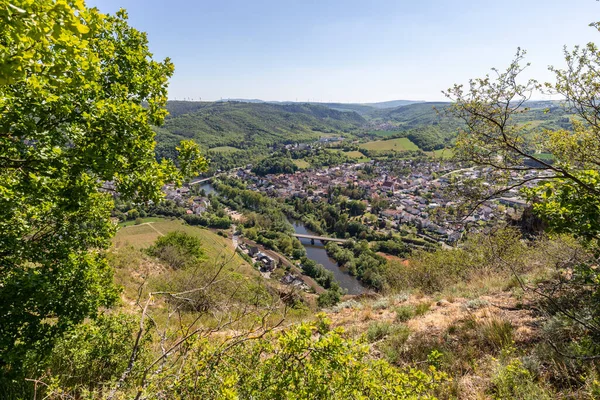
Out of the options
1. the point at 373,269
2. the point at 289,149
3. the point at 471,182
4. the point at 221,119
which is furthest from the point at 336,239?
the point at 221,119

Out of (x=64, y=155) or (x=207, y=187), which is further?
(x=207, y=187)

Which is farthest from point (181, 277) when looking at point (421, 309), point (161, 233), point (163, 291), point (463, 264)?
point (161, 233)

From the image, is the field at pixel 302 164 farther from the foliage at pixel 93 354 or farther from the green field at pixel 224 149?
the foliage at pixel 93 354

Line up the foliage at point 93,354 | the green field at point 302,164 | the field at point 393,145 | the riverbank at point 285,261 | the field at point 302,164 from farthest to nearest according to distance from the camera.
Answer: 1. the field at point 393,145
2. the field at point 302,164
3. the green field at point 302,164
4. the riverbank at point 285,261
5. the foliage at point 93,354

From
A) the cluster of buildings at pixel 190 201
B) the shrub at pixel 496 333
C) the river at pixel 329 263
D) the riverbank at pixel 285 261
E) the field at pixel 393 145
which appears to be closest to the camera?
the shrub at pixel 496 333

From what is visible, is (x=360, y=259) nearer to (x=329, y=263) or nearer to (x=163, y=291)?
(x=329, y=263)

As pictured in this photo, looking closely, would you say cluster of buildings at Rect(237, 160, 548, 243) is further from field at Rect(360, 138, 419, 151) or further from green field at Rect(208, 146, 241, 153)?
green field at Rect(208, 146, 241, 153)

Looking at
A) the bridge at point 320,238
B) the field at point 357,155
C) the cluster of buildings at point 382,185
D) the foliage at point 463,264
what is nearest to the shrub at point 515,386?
the foliage at point 463,264

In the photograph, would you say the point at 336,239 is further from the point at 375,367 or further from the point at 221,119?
the point at 221,119
